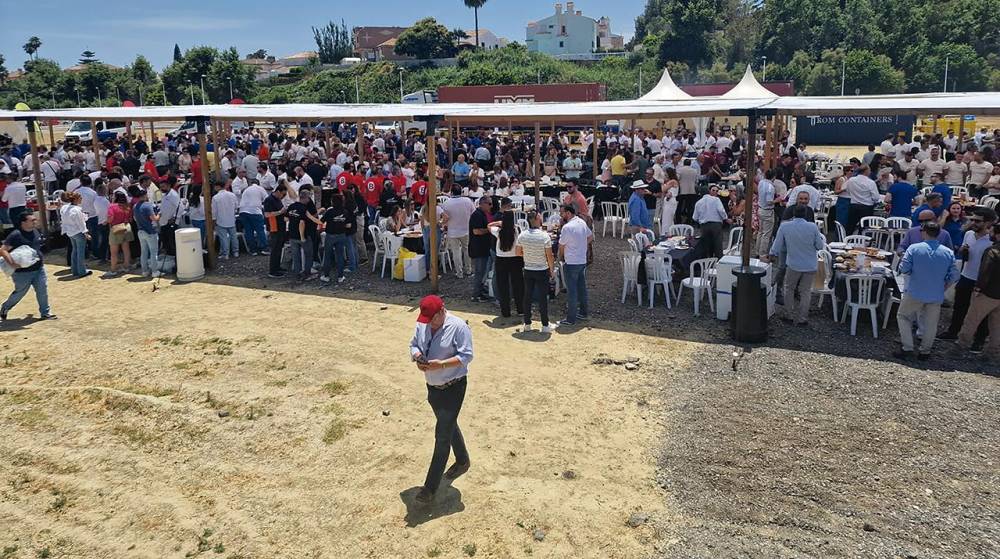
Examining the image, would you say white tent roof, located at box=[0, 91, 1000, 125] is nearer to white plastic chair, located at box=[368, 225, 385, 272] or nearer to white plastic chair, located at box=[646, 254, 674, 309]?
white plastic chair, located at box=[368, 225, 385, 272]

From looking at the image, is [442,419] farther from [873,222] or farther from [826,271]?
[873,222]

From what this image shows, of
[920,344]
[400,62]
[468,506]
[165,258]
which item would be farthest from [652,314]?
[400,62]

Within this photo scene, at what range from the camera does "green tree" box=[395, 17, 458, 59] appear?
8388 cm

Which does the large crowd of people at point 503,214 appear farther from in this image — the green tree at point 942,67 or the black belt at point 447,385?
the green tree at point 942,67

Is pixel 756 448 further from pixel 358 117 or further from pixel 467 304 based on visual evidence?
pixel 358 117

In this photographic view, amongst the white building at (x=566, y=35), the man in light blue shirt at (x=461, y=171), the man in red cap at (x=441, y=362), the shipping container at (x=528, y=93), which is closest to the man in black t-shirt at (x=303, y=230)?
the man in light blue shirt at (x=461, y=171)

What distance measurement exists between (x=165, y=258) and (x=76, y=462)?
273 inches

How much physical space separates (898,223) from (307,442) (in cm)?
964

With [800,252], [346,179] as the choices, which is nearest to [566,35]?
[346,179]

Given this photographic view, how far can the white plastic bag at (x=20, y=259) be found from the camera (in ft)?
30.2

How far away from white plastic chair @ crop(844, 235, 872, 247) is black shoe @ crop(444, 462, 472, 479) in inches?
283

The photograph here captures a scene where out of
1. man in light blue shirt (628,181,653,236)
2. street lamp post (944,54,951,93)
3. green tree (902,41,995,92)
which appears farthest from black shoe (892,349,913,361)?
green tree (902,41,995,92)

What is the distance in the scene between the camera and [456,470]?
5.71m

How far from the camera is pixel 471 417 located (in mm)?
6680
